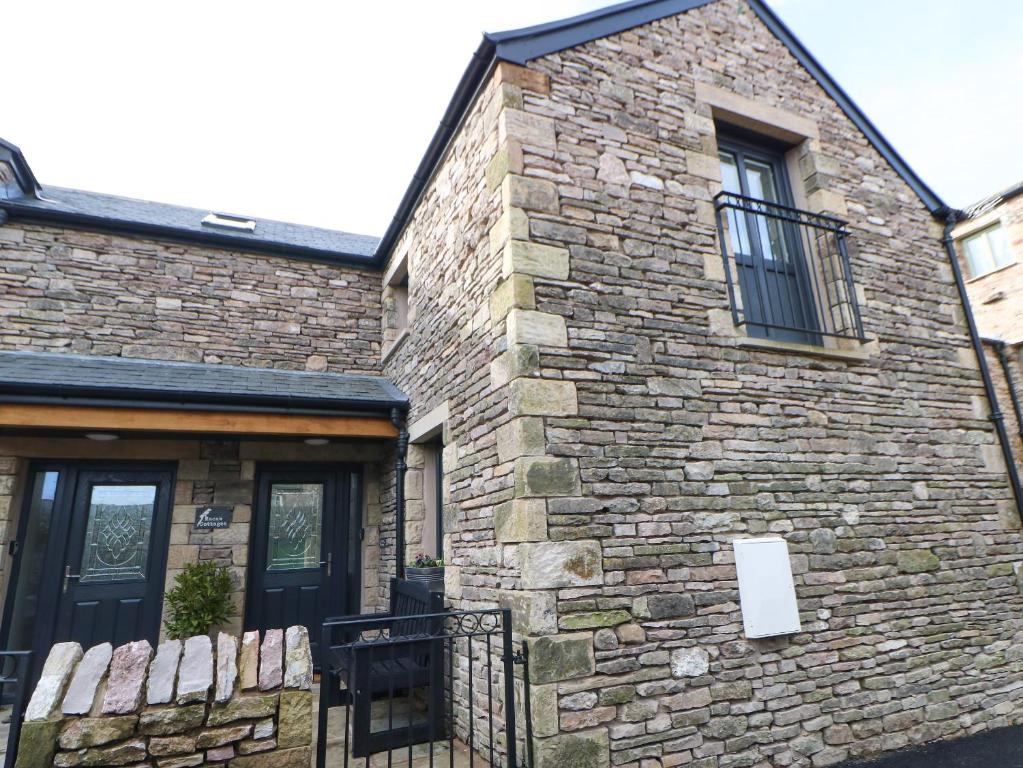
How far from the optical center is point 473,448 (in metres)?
4.32

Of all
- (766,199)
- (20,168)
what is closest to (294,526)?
(20,168)

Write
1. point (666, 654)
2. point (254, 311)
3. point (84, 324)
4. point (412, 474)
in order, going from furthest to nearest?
1. point (254, 311)
2. point (84, 324)
3. point (412, 474)
4. point (666, 654)

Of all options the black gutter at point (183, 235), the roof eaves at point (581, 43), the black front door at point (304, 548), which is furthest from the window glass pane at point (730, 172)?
the black front door at point (304, 548)

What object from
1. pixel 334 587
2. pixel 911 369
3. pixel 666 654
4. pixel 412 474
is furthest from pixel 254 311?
pixel 911 369

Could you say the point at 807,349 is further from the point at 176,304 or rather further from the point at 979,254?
the point at 979,254

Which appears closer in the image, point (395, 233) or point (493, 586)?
point (493, 586)

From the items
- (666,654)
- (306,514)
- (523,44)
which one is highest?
(523,44)

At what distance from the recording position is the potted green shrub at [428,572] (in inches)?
192

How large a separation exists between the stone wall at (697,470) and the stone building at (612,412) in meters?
0.03

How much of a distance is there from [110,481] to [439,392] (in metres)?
3.67

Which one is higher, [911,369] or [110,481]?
[911,369]

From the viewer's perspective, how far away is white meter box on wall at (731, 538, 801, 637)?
3740mm

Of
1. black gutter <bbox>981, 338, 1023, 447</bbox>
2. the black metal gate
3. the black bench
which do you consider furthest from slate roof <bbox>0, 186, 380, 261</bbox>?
black gutter <bbox>981, 338, 1023, 447</bbox>

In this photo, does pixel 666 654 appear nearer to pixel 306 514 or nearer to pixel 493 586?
pixel 493 586
